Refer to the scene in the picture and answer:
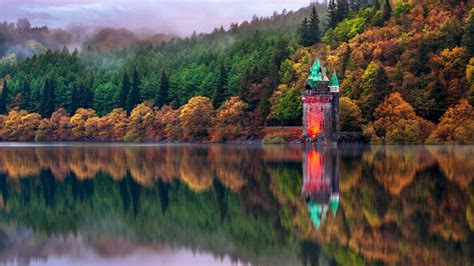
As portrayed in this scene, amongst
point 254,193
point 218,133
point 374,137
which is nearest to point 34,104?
point 218,133

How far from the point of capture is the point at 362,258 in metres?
19.0

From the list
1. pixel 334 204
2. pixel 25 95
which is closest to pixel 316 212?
pixel 334 204

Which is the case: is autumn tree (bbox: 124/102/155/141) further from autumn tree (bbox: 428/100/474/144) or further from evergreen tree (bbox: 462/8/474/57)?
autumn tree (bbox: 428/100/474/144)

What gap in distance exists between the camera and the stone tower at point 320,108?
9906cm

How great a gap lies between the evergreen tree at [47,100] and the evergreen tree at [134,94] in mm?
19603

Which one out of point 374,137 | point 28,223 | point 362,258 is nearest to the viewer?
point 362,258

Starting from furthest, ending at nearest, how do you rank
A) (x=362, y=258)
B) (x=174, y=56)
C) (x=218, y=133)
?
(x=174, y=56) → (x=218, y=133) → (x=362, y=258)

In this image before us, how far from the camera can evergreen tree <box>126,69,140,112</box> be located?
5787 inches

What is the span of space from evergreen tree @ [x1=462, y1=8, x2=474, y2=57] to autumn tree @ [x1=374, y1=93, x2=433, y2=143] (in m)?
10.8

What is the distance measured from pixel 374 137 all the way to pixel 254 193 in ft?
215

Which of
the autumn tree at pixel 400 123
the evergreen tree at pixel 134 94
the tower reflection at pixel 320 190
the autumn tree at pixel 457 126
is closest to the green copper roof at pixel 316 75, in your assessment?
the autumn tree at pixel 400 123

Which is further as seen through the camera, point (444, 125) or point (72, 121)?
point (72, 121)

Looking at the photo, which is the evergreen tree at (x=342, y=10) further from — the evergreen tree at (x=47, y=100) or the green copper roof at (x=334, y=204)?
the green copper roof at (x=334, y=204)

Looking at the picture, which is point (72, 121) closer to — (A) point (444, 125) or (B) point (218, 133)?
(B) point (218, 133)
